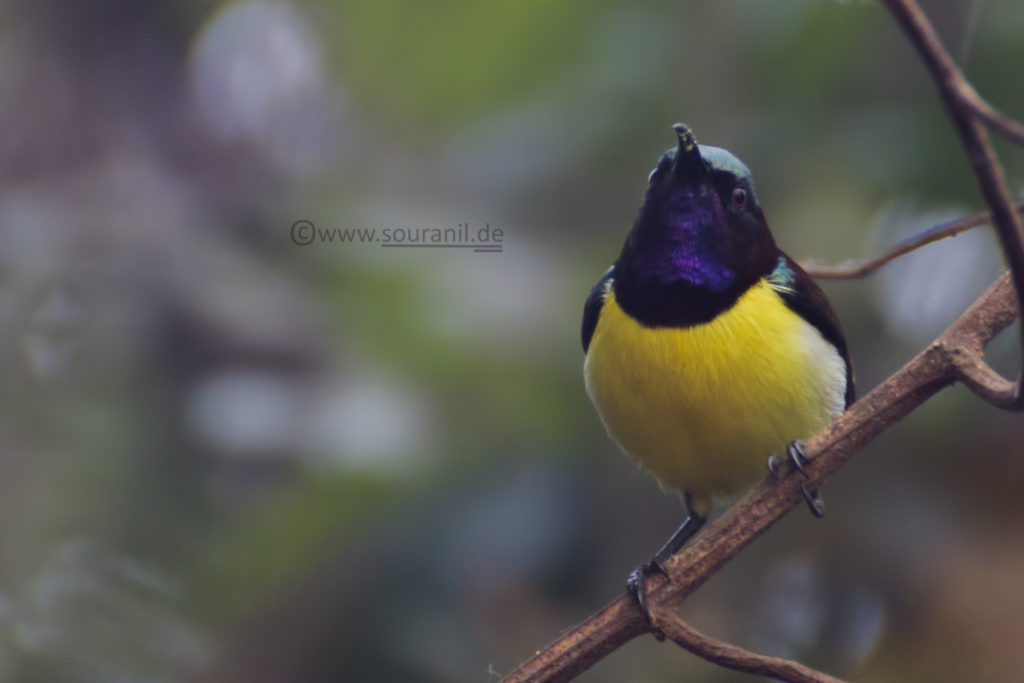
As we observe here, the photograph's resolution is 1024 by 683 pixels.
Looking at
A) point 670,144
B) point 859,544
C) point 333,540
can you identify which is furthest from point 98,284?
point 859,544

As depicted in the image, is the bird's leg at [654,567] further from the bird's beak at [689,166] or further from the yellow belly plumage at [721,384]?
the bird's beak at [689,166]

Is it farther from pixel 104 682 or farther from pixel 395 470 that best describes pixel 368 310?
pixel 104 682

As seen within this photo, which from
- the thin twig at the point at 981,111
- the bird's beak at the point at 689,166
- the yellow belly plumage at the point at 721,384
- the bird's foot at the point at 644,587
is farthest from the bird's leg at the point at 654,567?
the thin twig at the point at 981,111

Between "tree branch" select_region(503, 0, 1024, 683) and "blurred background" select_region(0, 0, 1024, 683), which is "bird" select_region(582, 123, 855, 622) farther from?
"blurred background" select_region(0, 0, 1024, 683)

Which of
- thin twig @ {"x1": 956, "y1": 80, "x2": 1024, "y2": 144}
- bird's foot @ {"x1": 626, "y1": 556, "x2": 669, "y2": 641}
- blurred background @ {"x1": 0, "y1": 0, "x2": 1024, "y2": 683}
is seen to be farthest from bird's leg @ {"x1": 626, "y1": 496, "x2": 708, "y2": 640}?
thin twig @ {"x1": 956, "y1": 80, "x2": 1024, "y2": 144}

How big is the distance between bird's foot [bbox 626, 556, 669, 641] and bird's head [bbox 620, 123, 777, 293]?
0.60 metres

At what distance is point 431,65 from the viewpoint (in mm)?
3836

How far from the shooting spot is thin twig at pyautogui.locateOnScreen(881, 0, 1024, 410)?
38.2 inches

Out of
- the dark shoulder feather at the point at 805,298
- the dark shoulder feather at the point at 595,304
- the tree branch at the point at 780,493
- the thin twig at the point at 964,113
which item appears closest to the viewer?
the thin twig at the point at 964,113

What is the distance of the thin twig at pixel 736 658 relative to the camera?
148cm

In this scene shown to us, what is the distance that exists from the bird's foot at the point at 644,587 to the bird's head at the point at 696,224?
1.96ft

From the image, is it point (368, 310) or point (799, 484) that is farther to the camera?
point (368, 310)

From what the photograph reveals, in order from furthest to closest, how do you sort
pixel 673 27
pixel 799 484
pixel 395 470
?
pixel 673 27
pixel 395 470
pixel 799 484

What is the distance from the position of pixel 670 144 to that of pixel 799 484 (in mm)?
2032
